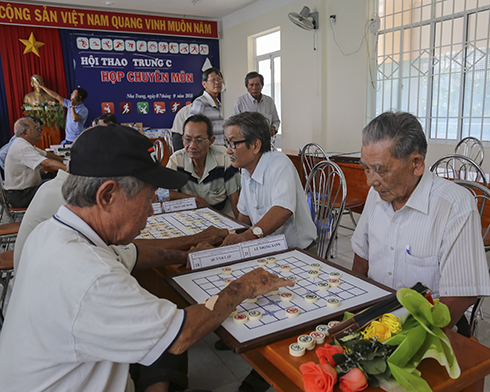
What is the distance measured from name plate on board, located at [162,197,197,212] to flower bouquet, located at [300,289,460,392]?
1.72 m

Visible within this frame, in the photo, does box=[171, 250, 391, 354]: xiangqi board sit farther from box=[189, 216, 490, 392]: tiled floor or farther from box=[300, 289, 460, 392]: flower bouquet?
box=[189, 216, 490, 392]: tiled floor

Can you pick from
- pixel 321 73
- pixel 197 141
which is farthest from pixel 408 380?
pixel 321 73

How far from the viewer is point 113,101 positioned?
8203 mm

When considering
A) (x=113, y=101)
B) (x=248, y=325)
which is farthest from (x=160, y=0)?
(x=248, y=325)

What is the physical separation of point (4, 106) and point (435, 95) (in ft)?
24.4

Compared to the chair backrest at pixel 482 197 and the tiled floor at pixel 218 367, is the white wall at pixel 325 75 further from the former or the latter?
the tiled floor at pixel 218 367

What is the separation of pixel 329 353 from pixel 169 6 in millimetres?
8145

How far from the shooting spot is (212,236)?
1758 millimetres

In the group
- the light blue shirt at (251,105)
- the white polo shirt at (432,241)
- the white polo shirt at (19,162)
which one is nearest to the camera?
the white polo shirt at (432,241)

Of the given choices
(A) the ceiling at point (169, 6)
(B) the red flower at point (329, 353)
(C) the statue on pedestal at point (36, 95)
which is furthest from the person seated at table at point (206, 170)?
(C) the statue on pedestal at point (36, 95)

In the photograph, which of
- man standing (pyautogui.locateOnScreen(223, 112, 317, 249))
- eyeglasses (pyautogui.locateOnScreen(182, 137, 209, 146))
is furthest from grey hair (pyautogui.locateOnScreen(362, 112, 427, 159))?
eyeglasses (pyautogui.locateOnScreen(182, 137, 209, 146))

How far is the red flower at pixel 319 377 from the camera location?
0.75 m

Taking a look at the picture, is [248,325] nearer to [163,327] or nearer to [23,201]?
[163,327]

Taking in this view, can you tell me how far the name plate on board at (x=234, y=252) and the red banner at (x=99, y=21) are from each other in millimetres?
7540
